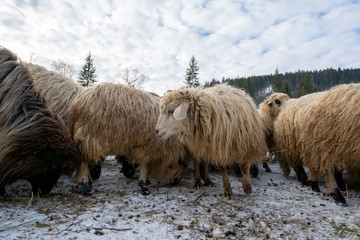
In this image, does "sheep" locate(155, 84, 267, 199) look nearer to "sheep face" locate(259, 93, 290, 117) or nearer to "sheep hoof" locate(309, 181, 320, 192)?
"sheep hoof" locate(309, 181, 320, 192)

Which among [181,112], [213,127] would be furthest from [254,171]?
[181,112]

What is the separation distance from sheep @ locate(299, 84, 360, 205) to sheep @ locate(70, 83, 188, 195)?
2797 mm

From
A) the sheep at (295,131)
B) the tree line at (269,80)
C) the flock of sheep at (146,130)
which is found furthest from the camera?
the tree line at (269,80)

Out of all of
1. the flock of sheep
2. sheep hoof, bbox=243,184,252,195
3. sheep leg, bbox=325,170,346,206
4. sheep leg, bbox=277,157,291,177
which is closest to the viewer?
the flock of sheep

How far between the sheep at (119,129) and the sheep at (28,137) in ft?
1.21

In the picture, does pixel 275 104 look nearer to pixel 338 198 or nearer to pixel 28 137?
pixel 338 198

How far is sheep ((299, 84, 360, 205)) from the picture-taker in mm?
3516

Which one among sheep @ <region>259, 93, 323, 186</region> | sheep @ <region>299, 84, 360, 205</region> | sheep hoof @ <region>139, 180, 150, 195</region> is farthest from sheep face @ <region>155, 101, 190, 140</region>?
sheep @ <region>259, 93, 323, 186</region>

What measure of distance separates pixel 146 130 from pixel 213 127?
1.37 m

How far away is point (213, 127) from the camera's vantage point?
383cm

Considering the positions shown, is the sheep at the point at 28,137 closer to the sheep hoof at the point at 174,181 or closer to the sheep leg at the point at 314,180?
the sheep hoof at the point at 174,181

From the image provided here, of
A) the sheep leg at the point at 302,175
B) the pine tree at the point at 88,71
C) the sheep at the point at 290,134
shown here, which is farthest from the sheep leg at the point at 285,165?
→ the pine tree at the point at 88,71

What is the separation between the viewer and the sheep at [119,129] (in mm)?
3826

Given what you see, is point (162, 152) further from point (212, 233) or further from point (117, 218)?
point (212, 233)
